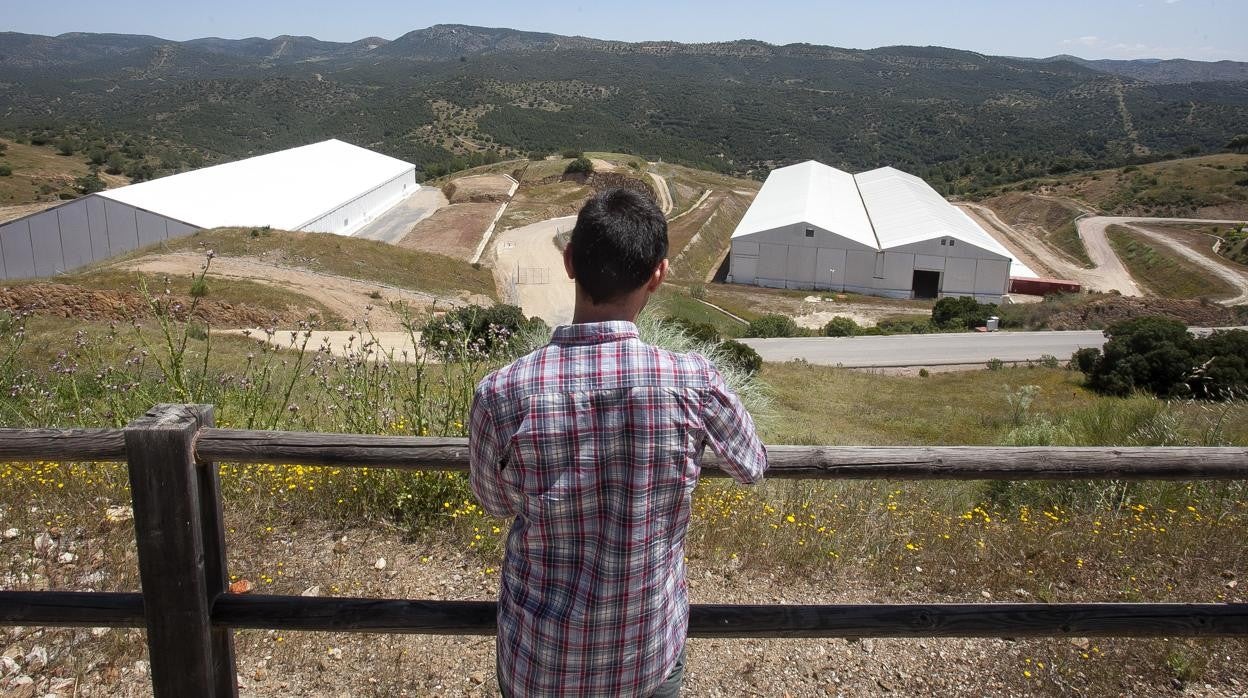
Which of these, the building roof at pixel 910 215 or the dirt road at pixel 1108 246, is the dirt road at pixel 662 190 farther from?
the dirt road at pixel 1108 246

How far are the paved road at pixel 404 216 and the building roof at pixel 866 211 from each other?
19686mm

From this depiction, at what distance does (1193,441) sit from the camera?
7.66 m

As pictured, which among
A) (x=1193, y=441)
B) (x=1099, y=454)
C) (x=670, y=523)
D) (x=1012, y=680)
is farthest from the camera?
(x=1193, y=441)

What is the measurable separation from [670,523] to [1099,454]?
5.95 feet

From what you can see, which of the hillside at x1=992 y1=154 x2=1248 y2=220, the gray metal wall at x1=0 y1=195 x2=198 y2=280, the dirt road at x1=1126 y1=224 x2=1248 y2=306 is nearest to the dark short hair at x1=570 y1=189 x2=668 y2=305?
the gray metal wall at x1=0 y1=195 x2=198 y2=280

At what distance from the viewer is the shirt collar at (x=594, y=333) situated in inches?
75.5

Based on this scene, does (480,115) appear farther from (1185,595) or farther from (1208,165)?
(1185,595)

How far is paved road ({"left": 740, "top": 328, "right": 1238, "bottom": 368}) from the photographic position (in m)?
27.5

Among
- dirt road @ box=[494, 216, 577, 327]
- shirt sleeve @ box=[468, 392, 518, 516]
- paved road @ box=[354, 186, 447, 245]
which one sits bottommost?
dirt road @ box=[494, 216, 577, 327]

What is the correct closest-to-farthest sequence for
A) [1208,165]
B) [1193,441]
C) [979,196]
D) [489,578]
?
[489,578] < [1193,441] < [1208,165] < [979,196]

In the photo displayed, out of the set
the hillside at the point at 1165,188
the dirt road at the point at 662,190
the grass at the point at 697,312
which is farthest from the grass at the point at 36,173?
the hillside at the point at 1165,188

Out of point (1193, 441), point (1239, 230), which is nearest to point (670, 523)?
point (1193, 441)

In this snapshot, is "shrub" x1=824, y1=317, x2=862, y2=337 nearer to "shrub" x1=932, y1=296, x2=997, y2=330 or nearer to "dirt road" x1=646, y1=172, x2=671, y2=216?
"shrub" x1=932, y1=296, x2=997, y2=330

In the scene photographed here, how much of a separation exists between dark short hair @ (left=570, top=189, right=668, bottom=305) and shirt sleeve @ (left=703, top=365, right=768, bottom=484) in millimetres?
280
